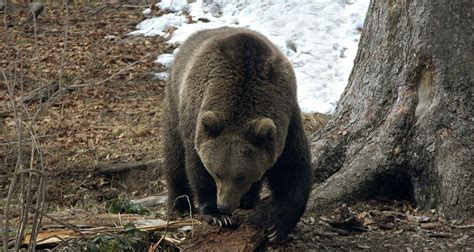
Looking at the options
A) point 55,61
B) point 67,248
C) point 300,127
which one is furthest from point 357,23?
point 67,248

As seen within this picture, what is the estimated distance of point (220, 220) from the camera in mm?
5441

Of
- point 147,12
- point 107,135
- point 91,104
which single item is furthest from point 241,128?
point 147,12

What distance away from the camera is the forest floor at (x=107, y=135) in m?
5.80

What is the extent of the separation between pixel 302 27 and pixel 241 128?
8428 millimetres

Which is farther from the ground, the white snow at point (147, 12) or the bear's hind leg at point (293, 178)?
the bear's hind leg at point (293, 178)

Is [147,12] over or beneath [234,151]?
beneath

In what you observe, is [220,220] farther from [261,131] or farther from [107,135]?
[107,135]

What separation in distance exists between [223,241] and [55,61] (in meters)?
8.12

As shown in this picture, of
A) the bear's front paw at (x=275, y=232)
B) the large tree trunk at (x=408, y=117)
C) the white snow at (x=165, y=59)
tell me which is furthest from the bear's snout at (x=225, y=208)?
the white snow at (x=165, y=59)

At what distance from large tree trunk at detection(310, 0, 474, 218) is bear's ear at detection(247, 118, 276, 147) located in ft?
4.82

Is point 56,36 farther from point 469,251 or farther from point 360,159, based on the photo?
point 469,251

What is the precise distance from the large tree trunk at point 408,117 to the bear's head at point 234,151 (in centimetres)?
139

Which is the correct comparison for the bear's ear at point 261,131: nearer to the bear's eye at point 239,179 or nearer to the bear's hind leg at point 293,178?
the bear's eye at point 239,179

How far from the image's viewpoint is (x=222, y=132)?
5211mm
